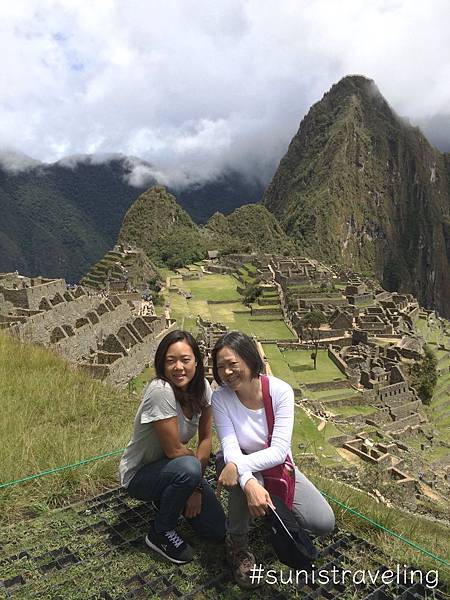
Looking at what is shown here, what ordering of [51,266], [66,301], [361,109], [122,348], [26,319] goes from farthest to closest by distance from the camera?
[361,109]
[51,266]
[66,301]
[122,348]
[26,319]

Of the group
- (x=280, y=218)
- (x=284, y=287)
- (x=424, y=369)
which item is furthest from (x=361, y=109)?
(x=424, y=369)

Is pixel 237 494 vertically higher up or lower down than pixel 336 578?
higher up

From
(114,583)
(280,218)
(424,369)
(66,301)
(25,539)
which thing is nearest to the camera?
(114,583)

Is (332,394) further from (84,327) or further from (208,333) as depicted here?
(84,327)

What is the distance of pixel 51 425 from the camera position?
15.4 feet

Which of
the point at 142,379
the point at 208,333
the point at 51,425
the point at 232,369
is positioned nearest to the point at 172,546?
the point at 232,369

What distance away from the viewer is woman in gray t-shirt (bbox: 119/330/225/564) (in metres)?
3.07

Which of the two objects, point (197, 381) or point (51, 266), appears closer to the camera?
point (197, 381)

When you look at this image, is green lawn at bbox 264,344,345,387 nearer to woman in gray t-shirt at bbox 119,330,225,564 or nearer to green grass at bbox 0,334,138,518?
green grass at bbox 0,334,138,518

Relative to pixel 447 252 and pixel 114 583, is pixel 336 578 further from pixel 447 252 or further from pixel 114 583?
Answer: pixel 447 252

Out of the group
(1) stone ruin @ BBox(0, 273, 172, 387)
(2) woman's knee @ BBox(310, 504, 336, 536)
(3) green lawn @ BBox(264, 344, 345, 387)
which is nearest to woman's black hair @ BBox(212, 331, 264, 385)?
(2) woman's knee @ BBox(310, 504, 336, 536)

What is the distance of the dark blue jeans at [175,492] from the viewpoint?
306cm

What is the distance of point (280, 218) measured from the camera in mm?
115625

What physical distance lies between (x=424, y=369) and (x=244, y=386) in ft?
71.3
